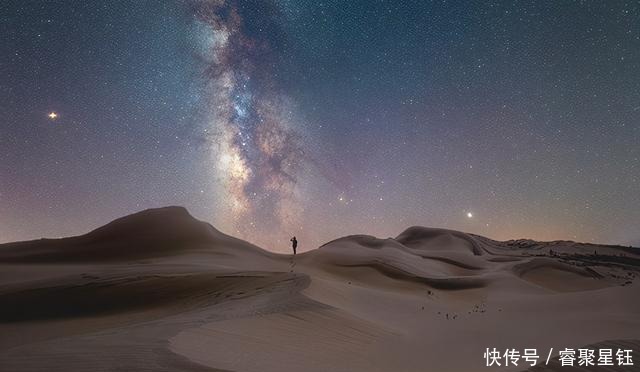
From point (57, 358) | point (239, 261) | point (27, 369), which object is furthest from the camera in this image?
point (239, 261)

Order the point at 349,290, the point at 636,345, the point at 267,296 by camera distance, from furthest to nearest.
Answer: the point at 349,290
the point at 267,296
the point at 636,345

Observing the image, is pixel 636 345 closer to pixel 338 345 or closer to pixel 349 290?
pixel 338 345

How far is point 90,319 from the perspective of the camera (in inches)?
504

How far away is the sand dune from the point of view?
638 centimetres

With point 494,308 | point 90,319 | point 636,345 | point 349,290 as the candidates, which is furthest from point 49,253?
point 636,345

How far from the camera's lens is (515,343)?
8883 mm

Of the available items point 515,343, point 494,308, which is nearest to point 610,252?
point 494,308

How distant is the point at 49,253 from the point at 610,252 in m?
62.5

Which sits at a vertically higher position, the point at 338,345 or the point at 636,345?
the point at 636,345

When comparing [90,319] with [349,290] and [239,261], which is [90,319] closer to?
[349,290]

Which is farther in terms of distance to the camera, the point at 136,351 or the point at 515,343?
the point at 515,343

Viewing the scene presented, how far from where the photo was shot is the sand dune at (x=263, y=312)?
638 cm

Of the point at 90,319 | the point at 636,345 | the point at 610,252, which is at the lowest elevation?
the point at 90,319

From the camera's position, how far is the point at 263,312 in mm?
9555
